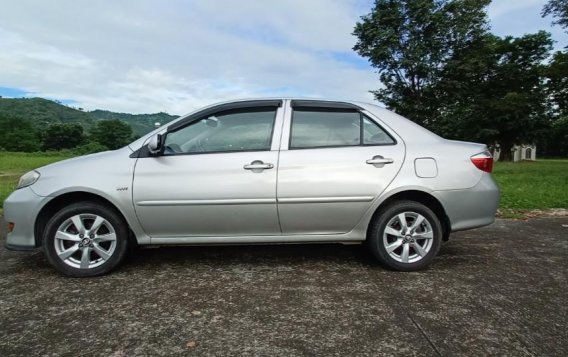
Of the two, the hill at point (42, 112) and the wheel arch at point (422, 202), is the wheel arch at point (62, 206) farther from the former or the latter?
the hill at point (42, 112)

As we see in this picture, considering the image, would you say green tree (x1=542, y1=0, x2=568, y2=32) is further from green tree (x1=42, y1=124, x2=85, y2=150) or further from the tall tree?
green tree (x1=42, y1=124, x2=85, y2=150)

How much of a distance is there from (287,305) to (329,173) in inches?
47.4

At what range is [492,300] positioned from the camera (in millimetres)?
3117

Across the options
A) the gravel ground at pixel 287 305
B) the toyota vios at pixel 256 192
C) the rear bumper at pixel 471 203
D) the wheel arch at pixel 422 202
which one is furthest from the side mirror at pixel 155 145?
the rear bumper at pixel 471 203

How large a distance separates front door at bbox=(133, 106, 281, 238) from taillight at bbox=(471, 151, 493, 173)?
1.82 meters

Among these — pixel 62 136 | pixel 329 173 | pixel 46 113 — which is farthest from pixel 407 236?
pixel 46 113

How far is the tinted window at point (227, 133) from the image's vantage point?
3.73 metres

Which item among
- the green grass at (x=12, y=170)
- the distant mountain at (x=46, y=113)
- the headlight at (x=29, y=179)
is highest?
the distant mountain at (x=46, y=113)

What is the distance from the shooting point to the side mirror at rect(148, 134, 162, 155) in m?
3.58

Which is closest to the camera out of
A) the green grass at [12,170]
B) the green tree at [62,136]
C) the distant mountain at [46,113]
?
the green grass at [12,170]

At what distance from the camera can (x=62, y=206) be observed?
3736 mm

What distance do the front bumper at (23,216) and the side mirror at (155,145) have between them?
38.4 inches

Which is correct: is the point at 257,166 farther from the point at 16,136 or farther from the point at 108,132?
the point at 16,136

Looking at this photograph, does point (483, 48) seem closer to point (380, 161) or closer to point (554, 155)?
point (380, 161)
